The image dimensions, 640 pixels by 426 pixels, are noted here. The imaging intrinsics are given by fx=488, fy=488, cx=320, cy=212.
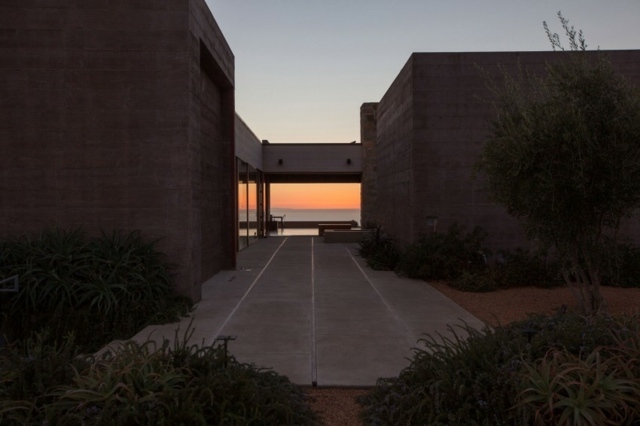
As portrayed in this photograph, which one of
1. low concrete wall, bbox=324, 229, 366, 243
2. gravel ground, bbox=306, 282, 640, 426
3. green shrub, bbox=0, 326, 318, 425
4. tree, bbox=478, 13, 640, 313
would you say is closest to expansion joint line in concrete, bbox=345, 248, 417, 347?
gravel ground, bbox=306, 282, 640, 426

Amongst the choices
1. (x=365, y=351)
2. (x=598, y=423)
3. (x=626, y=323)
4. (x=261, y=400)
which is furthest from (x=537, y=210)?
(x=261, y=400)

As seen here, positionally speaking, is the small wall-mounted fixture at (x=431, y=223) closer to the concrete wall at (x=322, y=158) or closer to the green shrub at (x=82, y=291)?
the green shrub at (x=82, y=291)

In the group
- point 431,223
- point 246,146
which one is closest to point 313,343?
point 431,223

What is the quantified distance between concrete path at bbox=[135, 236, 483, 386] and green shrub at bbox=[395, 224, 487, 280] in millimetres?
392

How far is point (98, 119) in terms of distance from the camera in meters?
8.41

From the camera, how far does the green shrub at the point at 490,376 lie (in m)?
Answer: 3.51

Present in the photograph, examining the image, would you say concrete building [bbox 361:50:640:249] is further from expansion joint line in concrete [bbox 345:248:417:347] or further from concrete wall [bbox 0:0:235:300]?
concrete wall [bbox 0:0:235:300]

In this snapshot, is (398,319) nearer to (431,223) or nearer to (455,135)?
(431,223)

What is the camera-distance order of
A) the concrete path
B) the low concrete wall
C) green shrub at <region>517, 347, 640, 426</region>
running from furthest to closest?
the low concrete wall
the concrete path
green shrub at <region>517, 347, 640, 426</region>

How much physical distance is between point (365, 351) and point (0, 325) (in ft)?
17.0

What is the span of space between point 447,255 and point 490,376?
25.1ft

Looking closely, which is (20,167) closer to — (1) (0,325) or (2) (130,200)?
(2) (130,200)

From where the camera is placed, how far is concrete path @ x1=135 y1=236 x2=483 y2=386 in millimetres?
5465

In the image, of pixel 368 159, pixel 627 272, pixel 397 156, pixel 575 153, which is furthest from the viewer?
pixel 368 159
